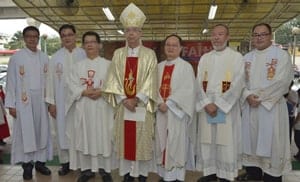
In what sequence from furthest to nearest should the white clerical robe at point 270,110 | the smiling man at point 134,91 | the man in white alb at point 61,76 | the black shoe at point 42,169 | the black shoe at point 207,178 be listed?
the black shoe at point 42,169
the man in white alb at point 61,76
the black shoe at point 207,178
the white clerical robe at point 270,110
the smiling man at point 134,91

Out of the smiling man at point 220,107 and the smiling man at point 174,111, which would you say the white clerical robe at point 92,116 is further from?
the smiling man at point 220,107

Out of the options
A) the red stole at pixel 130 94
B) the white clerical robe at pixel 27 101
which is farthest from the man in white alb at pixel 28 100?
the red stole at pixel 130 94

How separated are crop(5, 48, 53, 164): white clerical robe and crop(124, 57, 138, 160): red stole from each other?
120cm

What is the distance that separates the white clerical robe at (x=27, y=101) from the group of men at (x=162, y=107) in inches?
0.5

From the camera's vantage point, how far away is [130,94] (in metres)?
3.58

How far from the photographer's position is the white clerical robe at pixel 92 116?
379cm

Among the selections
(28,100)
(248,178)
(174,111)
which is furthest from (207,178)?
(28,100)

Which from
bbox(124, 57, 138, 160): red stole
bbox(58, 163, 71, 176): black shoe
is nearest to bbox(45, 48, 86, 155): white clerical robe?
bbox(58, 163, 71, 176): black shoe

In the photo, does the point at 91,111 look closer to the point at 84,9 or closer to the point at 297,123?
the point at 297,123

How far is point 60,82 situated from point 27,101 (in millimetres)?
444

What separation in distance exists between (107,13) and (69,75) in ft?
22.6

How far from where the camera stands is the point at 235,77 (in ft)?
11.7

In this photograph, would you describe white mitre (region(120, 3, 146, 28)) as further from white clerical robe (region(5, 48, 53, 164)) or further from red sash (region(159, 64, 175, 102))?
white clerical robe (region(5, 48, 53, 164))

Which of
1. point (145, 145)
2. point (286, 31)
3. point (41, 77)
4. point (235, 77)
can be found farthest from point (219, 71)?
point (286, 31)
